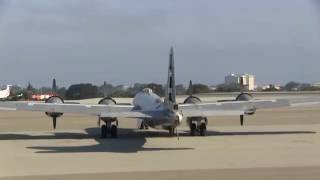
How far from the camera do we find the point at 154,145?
2830 centimetres

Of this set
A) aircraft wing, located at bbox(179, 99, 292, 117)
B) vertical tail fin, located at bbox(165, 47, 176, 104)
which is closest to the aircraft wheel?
aircraft wing, located at bbox(179, 99, 292, 117)

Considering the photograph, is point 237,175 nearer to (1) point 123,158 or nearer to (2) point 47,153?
(1) point 123,158

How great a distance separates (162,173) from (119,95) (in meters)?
49.8

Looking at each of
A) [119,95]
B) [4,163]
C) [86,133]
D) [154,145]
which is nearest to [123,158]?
A: [4,163]

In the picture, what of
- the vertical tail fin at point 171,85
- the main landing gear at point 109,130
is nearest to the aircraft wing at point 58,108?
the main landing gear at point 109,130

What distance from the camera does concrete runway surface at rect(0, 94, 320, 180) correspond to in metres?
17.9

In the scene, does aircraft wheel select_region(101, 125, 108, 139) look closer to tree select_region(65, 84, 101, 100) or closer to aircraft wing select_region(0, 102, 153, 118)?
aircraft wing select_region(0, 102, 153, 118)

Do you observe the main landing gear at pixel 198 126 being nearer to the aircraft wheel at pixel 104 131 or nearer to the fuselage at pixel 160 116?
the fuselage at pixel 160 116

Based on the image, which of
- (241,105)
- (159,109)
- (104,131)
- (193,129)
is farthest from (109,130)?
(241,105)

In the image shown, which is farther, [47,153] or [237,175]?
[47,153]

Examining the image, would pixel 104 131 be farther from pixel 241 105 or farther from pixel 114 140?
pixel 241 105

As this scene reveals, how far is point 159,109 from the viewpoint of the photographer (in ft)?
96.1

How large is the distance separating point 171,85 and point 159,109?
147cm

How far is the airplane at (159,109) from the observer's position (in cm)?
2842
